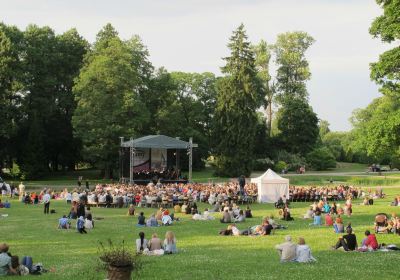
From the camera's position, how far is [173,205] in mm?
32156

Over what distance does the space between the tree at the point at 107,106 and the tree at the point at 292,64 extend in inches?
1157

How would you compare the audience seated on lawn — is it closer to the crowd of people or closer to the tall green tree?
the crowd of people

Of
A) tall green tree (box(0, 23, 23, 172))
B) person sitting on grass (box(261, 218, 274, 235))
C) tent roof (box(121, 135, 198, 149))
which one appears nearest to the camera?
person sitting on grass (box(261, 218, 274, 235))

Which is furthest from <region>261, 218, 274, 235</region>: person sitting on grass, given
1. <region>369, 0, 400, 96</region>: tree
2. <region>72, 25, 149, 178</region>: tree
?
<region>72, 25, 149, 178</region>: tree

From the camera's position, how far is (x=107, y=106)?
5512 centimetres

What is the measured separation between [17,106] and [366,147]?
4279cm

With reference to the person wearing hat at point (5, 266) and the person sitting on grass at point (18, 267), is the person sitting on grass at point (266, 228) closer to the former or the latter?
the person sitting on grass at point (18, 267)

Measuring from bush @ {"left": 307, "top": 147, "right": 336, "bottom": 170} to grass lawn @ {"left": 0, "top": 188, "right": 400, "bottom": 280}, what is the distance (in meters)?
42.8

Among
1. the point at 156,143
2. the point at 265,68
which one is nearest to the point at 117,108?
the point at 156,143

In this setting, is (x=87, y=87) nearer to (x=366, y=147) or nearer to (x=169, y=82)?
(x=169, y=82)

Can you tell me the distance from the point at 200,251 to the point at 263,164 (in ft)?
170

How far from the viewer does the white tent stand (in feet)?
114

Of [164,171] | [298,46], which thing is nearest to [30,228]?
[164,171]

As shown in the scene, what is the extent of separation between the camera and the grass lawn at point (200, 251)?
40.7 feet
